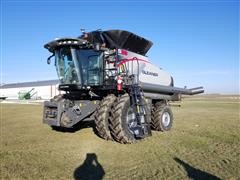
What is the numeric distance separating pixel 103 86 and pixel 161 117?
137 inches

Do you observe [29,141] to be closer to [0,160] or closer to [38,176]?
[0,160]

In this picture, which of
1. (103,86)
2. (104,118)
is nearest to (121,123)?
(104,118)

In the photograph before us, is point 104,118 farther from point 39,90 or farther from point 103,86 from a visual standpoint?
point 39,90

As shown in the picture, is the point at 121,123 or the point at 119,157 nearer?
the point at 119,157

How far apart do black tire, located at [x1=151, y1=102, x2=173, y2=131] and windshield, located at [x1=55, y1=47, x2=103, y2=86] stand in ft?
11.3

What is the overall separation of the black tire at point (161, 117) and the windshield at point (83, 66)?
3.45m

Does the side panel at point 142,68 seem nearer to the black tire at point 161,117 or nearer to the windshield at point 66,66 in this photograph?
the black tire at point 161,117

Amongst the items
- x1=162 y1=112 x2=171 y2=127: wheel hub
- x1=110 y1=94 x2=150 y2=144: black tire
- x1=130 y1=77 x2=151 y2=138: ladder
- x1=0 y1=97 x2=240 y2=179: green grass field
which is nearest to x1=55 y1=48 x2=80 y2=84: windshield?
x1=110 y1=94 x2=150 y2=144: black tire

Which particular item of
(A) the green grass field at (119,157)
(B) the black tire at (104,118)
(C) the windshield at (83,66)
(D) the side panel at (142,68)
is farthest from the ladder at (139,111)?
(C) the windshield at (83,66)

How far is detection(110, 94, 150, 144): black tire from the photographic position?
924 centimetres

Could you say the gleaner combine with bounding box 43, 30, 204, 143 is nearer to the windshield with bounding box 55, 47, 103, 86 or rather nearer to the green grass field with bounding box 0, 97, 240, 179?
the windshield with bounding box 55, 47, 103, 86

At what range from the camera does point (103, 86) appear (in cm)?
1034

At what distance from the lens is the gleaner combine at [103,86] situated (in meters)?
9.58

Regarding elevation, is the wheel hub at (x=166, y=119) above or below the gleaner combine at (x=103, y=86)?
below
